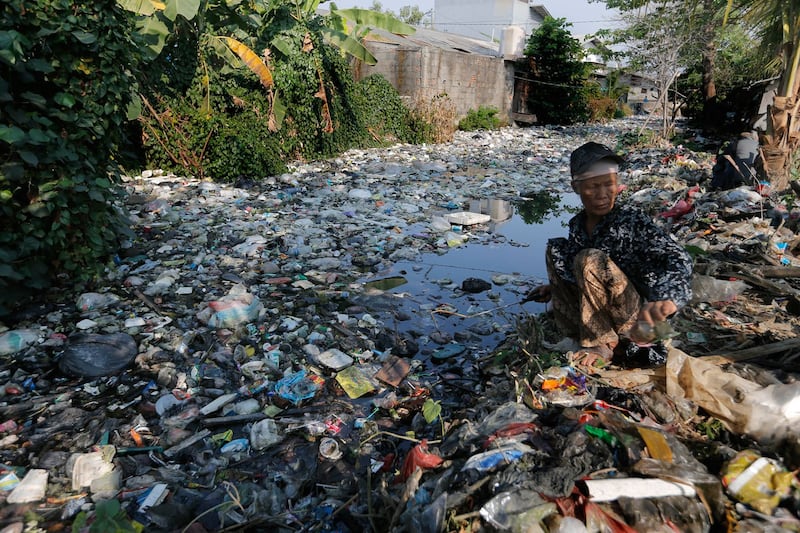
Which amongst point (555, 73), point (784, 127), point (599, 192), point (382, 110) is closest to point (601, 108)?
point (555, 73)

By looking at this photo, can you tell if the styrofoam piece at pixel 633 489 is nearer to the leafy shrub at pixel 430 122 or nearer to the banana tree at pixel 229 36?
the banana tree at pixel 229 36

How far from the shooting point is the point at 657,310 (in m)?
1.99

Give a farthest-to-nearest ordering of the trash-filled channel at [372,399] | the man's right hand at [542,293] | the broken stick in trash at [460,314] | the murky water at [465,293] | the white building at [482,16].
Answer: the white building at [482,16] → the broken stick in trash at [460,314] → the murky water at [465,293] → the man's right hand at [542,293] → the trash-filled channel at [372,399]

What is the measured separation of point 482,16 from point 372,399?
32477mm

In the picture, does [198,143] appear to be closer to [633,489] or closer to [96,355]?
[96,355]

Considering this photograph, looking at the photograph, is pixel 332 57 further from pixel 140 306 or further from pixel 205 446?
pixel 205 446

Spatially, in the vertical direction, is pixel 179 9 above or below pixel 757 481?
above

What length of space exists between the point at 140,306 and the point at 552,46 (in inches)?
747

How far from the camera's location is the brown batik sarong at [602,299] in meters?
2.13

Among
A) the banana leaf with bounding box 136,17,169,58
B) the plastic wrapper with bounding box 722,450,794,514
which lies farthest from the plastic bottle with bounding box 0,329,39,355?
the banana leaf with bounding box 136,17,169,58

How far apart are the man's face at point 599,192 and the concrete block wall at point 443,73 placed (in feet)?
39.3

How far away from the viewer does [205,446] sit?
2.09 metres

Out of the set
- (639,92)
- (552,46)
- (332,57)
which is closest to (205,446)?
(332,57)

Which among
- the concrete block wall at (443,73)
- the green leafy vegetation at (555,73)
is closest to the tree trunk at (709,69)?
the green leafy vegetation at (555,73)
